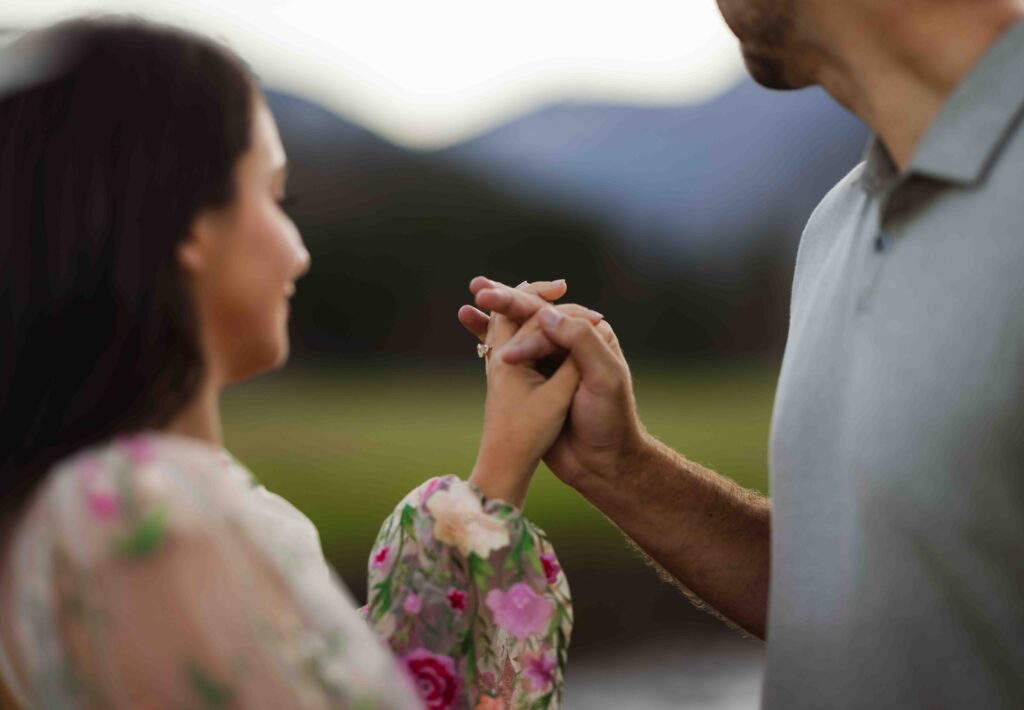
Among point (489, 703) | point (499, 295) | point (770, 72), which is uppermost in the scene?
point (770, 72)

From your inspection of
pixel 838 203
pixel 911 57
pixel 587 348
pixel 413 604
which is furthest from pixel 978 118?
pixel 413 604

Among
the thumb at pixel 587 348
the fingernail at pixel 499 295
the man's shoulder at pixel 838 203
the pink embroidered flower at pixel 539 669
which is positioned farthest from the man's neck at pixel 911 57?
the pink embroidered flower at pixel 539 669

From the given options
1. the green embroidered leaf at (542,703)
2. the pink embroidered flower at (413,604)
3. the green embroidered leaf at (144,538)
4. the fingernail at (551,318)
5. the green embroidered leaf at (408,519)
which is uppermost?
the green embroidered leaf at (144,538)

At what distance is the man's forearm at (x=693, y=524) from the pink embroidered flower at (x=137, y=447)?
1066mm

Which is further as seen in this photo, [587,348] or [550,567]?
[587,348]

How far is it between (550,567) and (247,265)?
70 centimetres

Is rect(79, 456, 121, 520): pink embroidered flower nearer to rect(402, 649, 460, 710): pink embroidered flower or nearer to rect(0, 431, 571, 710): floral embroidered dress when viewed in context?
rect(0, 431, 571, 710): floral embroidered dress

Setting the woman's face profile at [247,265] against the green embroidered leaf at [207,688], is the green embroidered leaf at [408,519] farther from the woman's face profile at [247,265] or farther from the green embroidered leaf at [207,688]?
the green embroidered leaf at [207,688]

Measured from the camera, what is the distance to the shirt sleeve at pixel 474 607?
1620mm

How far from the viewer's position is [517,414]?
183 centimetres

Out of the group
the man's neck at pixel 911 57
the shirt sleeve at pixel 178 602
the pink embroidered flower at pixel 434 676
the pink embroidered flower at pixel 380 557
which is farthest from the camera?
the pink embroidered flower at pixel 380 557

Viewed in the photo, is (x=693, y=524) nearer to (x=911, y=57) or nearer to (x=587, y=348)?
(x=587, y=348)

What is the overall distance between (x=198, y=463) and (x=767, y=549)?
125cm

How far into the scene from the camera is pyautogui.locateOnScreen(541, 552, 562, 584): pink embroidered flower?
65.6 inches
